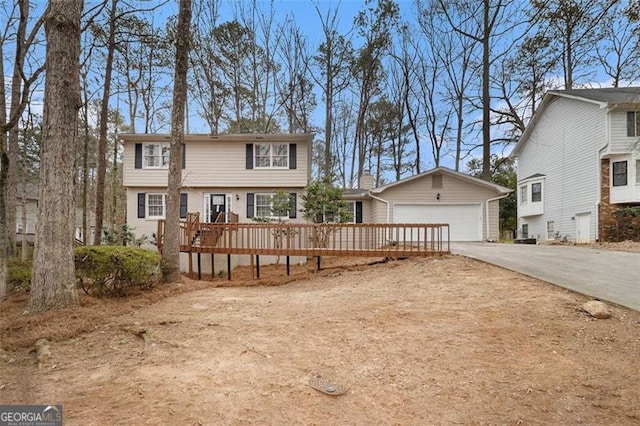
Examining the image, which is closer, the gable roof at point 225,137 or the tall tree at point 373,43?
the gable roof at point 225,137

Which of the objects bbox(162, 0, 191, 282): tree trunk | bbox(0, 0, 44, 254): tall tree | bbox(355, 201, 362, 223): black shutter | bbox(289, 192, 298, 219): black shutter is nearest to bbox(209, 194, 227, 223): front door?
bbox(289, 192, 298, 219): black shutter

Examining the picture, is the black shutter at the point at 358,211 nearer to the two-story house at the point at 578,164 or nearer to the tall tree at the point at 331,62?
the tall tree at the point at 331,62

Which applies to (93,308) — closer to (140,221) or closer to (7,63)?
(7,63)

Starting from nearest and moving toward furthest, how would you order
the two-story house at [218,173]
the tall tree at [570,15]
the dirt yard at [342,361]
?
the dirt yard at [342,361] < the tall tree at [570,15] < the two-story house at [218,173]

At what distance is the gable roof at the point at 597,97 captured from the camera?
1452 cm

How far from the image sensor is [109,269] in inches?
255

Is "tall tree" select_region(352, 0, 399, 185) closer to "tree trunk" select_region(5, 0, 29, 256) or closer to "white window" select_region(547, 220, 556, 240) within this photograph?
"white window" select_region(547, 220, 556, 240)

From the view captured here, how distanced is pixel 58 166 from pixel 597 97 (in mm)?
Result: 19286

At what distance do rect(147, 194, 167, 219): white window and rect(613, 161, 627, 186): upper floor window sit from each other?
18841 mm

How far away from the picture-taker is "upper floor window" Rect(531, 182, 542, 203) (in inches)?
776

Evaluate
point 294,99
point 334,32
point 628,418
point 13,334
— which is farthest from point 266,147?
point 628,418

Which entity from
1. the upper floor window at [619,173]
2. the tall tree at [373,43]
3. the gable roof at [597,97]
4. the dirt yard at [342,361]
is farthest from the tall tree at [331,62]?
the dirt yard at [342,361]

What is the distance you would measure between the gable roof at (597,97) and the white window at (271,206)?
1254cm

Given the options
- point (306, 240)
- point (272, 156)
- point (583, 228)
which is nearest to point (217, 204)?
point (272, 156)
